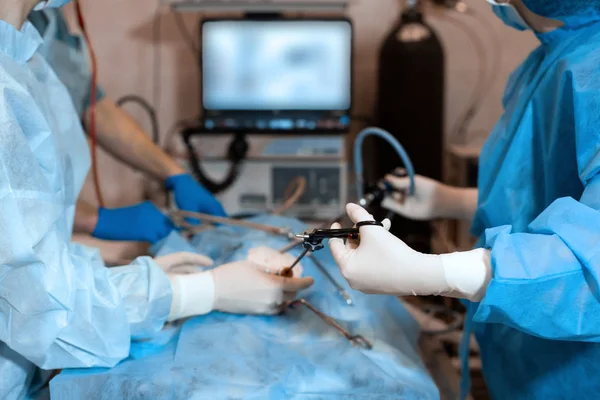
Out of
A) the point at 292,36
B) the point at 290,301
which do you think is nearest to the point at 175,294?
the point at 290,301

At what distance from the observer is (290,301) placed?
1.11 m

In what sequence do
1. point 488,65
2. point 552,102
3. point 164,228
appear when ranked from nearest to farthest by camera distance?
1. point 552,102
2. point 164,228
3. point 488,65

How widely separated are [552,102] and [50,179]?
0.77 m

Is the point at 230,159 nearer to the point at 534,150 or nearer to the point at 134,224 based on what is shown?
the point at 134,224

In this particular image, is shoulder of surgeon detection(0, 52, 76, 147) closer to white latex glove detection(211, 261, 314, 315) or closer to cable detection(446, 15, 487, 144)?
white latex glove detection(211, 261, 314, 315)

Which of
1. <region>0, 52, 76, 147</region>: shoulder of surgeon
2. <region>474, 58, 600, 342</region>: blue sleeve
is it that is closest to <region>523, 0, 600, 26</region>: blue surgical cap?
<region>474, 58, 600, 342</region>: blue sleeve

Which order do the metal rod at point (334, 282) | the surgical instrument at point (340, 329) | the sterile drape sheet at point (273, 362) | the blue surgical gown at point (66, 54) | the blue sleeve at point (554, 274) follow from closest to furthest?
1. the blue sleeve at point (554, 274)
2. the sterile drape sheet at point (273, 362)
3. the surgical instrument at point (340, 329)
4. the metal rod at point (334, 282)
5. the blue surgical gown at point (66, 54)

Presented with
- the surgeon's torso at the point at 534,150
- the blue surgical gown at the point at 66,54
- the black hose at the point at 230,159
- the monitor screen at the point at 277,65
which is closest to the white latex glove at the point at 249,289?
the surgeon's torso at the point at 534,150

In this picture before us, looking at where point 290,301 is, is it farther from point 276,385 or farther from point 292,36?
point 292,36

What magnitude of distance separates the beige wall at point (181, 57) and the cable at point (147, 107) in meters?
0.03

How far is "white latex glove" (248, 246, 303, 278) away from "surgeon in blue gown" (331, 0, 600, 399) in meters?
0.27

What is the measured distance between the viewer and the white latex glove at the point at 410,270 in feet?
2.75

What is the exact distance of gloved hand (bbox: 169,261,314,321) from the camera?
1056 millimetres

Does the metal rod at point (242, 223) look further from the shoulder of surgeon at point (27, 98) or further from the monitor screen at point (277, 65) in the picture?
the monitor screen at point (277, 65)
